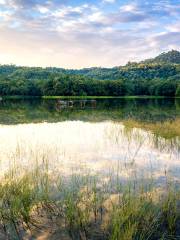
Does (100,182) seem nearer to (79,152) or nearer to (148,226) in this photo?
(148,226)

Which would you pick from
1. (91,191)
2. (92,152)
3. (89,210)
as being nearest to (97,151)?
(92,152)

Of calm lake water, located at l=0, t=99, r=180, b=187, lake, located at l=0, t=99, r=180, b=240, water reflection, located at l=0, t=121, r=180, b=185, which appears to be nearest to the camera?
lake, located at l=0, t=99, r=180, b=240

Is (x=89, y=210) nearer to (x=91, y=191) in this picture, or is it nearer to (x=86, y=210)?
(x=86, y=210)

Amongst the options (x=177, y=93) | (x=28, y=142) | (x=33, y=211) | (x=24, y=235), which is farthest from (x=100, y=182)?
(x=177, y=93)

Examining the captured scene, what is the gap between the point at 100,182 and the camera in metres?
9.79

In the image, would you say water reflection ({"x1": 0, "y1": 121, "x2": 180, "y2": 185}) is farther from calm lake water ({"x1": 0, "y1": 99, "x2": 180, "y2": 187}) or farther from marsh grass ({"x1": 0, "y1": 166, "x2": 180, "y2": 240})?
marsh grass ({"x1": 0, "y1": 166, "x2": 180, "y2": 240})

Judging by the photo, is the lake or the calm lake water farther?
the calm lake water

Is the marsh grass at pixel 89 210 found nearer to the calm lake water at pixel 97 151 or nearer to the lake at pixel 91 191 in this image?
the lake at pixel 91 191

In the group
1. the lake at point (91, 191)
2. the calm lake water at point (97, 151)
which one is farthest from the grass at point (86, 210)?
the calm lake water at point (97, 151)

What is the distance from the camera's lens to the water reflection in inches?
450

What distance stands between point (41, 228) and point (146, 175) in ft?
15.9

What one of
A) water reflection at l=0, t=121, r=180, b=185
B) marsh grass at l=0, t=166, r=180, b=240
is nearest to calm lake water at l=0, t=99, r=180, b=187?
water reflection at l=0, t=121, r=180, b=185

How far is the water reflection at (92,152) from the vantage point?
1144 centimetres

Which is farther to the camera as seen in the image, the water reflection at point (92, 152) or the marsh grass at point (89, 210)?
the water reflection at point (92, 152)
